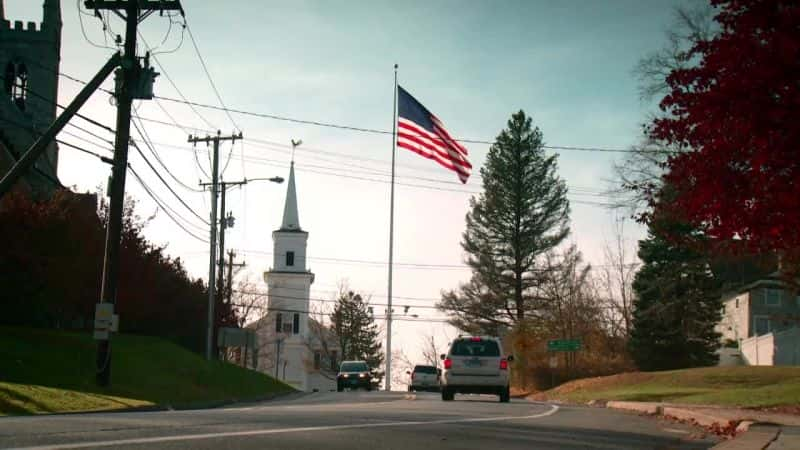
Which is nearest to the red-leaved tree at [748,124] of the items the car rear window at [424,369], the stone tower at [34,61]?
the car rear window at [424,369]

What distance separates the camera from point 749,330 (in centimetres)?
7069

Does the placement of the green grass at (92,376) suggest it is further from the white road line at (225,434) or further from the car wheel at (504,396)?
the white road line at (225,434)

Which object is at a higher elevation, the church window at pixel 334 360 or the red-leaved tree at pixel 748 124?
the red-leaved tree at pixel 748 124

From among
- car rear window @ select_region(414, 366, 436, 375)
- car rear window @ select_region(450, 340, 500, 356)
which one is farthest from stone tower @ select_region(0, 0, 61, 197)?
car rear window @ select_region(450, 340, 500, 356)

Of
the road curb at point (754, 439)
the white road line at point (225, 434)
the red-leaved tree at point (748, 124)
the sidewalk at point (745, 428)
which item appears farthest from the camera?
the red-leaved tree at point (748, 124)

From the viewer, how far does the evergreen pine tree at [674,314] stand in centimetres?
5344

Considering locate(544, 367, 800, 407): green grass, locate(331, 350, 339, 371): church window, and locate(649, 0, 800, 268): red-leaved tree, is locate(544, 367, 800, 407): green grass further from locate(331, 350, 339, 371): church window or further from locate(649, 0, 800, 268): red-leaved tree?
locate(331, 350, 339, 371): church window

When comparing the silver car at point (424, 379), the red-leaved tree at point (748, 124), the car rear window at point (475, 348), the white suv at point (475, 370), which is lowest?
the silver car at point (424, 379)

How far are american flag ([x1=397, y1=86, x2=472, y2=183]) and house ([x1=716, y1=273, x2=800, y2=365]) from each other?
2593cm

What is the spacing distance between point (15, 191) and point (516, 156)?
41.2m

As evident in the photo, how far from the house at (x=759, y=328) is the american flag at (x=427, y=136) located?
25928 mm

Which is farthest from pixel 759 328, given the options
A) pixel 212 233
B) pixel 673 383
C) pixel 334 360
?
pixel 334 360

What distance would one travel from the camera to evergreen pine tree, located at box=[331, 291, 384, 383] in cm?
10988

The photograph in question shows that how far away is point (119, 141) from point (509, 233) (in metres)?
46.6
